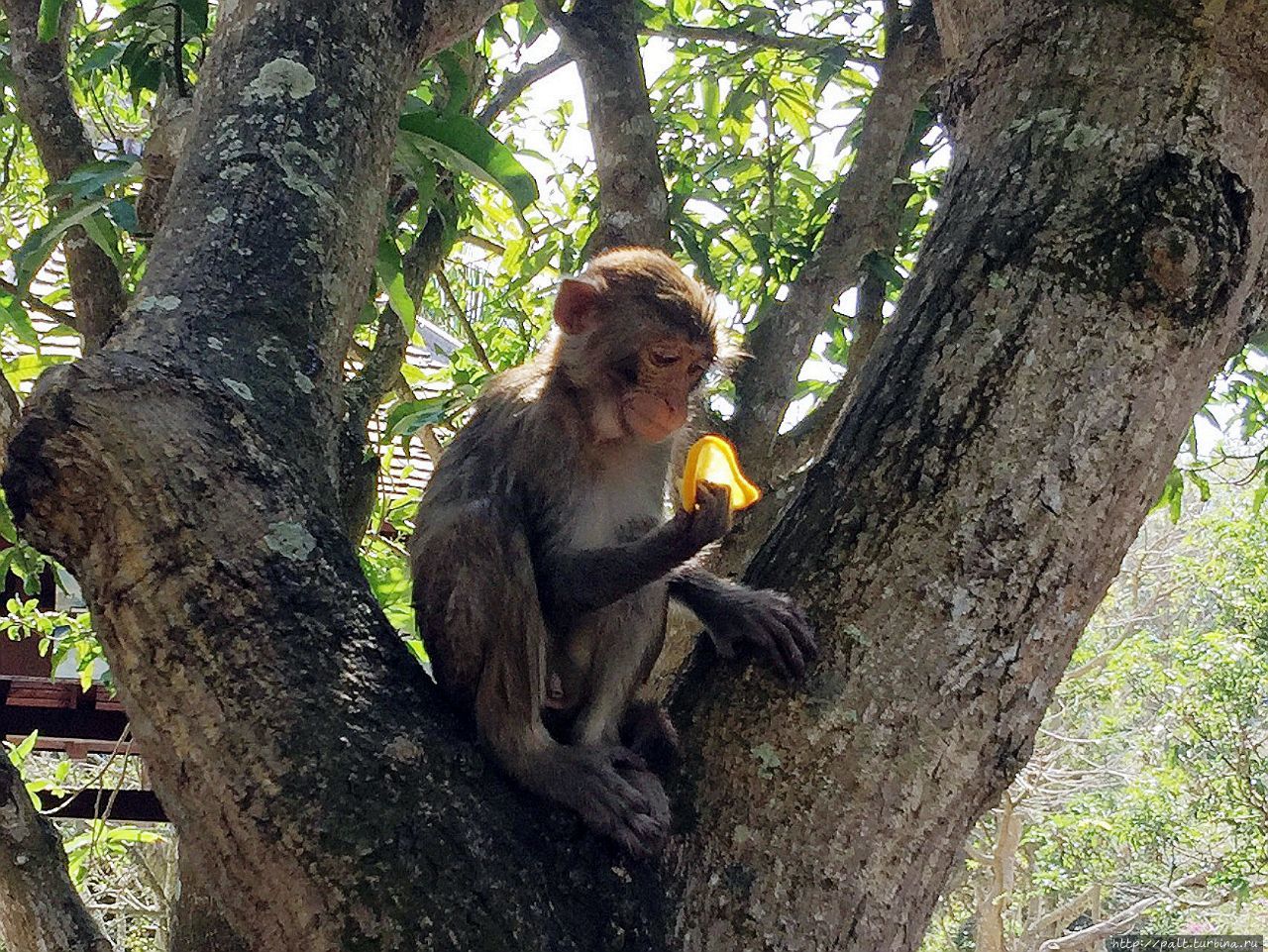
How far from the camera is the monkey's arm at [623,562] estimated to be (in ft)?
8.18

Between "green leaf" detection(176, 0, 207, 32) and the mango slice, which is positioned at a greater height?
"green leaf" detection(176, 0, 207, 32)

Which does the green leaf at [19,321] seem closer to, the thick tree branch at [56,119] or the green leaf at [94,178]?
the thick tree branch at [56,119]

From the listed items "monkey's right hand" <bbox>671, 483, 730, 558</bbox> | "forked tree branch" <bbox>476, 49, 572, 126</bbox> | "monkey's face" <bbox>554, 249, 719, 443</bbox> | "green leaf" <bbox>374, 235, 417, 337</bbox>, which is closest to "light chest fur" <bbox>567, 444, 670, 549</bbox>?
"monkey's face" <bbox>554, 249, 719, 443</bbox>

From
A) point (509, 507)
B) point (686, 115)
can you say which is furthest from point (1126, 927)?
point (509, 507)

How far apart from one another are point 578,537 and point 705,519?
2.54ft

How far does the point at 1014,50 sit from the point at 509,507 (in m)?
1.52

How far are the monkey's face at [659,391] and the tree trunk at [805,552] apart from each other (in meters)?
1.09

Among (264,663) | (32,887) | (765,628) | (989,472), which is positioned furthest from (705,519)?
(32,887)

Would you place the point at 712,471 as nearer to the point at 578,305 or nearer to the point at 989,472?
the point at 989,472

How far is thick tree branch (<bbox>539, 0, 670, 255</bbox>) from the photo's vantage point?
4305mm

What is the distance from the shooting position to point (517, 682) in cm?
258

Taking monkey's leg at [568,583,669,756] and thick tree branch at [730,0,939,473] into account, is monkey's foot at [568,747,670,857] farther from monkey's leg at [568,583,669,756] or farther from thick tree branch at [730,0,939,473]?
thick tree branch at [730,0,939,473]

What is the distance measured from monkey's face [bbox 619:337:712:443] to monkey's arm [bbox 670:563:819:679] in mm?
972

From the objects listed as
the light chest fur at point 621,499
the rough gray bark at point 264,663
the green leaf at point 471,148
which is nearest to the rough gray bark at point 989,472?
the rough gray bark at point 264,663
